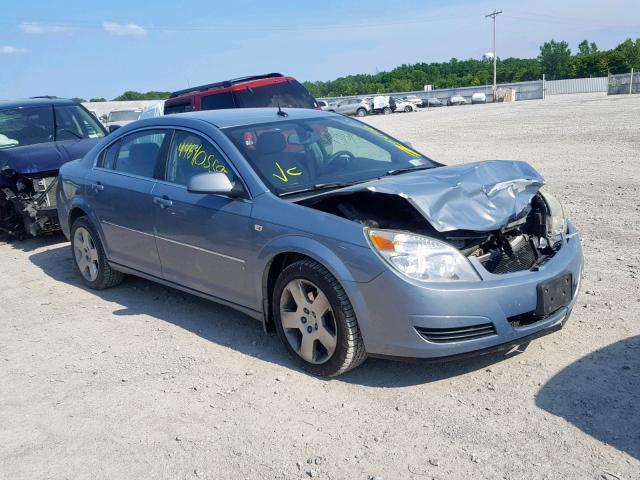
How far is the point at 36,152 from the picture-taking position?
8.59 meters

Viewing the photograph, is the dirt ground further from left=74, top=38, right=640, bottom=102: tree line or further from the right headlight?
left=74, top=38, right=640, bottom=102: tree line

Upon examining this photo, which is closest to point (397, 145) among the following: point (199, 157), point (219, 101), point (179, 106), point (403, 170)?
point (403, 170)

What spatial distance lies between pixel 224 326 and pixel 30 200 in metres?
4.28

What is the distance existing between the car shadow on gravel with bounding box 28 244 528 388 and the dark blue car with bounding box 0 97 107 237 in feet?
2.42

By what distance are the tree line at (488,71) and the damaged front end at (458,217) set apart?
6413 cm

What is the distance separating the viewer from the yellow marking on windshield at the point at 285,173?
4.70 metres

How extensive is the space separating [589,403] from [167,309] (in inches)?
141

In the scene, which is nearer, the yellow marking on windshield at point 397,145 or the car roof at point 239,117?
the car roof at point 239,117

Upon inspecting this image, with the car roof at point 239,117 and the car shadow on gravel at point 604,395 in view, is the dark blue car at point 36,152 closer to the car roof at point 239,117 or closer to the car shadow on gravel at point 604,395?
the car roof at point 239,117

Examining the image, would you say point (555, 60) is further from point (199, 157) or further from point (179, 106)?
point (199, 157)

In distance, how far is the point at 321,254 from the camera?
4.02 m

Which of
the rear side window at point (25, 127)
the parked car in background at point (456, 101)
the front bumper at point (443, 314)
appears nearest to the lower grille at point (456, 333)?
the front bumper at point (443, 314)

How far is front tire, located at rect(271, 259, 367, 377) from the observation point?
3955 mm

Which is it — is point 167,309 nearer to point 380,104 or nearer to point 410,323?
point 410,323
